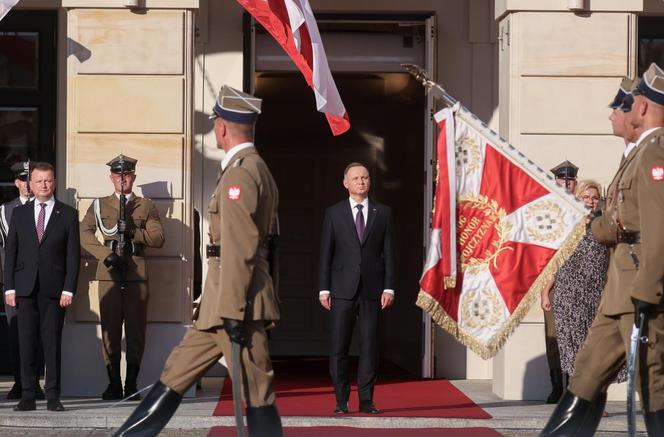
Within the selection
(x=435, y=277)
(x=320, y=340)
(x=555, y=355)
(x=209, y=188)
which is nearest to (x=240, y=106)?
(x=435, y=277)

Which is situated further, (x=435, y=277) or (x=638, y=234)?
(x=435, y=277)

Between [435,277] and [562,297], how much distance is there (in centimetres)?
278

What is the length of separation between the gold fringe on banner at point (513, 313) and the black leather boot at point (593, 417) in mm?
900

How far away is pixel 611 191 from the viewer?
714cm

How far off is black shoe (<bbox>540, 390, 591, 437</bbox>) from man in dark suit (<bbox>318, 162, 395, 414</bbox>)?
379 centimetres

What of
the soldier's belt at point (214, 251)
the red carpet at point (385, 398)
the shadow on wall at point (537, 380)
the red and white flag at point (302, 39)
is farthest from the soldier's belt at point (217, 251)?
the shadow on wall at point (537, 380)

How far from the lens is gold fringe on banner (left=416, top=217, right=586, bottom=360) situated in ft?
25.8

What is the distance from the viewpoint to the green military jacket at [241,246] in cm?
675

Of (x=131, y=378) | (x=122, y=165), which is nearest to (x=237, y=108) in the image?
(x=122, y=165)

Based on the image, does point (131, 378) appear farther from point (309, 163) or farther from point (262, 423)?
point (309, 163)

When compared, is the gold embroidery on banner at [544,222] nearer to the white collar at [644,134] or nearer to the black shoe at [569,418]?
the white collar at [644,134]

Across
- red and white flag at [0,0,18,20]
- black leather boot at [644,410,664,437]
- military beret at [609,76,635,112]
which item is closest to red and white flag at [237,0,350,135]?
red and white flag at [0,0,18,20]

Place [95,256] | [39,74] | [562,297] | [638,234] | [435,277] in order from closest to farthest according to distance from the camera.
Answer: [638,234], [435,277], [562,297], [95,256], [39,74]

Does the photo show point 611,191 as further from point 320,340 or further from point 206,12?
point 320,340
